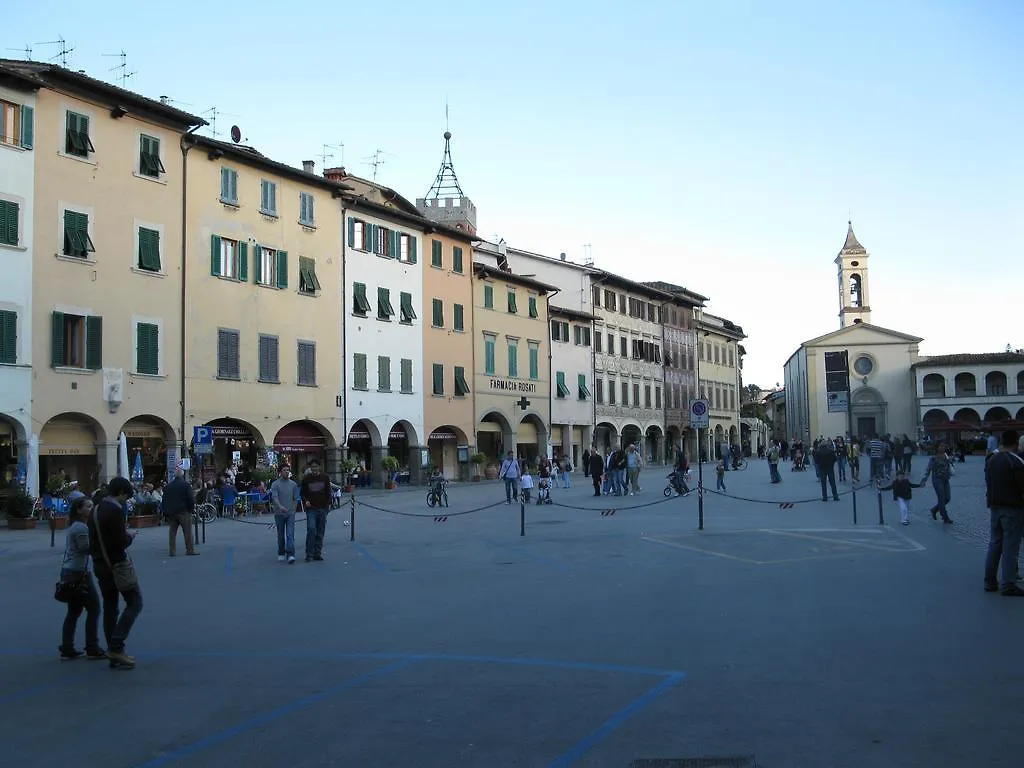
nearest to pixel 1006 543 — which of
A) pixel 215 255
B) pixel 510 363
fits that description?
pixel 215 255

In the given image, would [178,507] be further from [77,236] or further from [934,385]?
[934,385]

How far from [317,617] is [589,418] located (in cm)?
5214

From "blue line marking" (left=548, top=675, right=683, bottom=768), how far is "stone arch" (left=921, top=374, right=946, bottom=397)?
91.3m

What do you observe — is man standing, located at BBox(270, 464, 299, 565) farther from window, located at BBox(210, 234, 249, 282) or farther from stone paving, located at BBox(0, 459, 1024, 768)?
window, located at BBox(210, 234, 249, 282)

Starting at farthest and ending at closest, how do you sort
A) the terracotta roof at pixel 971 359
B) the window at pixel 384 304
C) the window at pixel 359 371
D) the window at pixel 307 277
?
the terracotta roof at pixel 971 359, the window at pixel 384 304, the window at pixel 359 371, the window at pixel 307 277

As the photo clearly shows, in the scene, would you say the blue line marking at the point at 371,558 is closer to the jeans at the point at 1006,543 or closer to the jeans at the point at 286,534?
the jeans at the point at 286,534

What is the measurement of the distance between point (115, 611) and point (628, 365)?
6068 cm

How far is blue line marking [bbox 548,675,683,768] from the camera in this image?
5.66 m

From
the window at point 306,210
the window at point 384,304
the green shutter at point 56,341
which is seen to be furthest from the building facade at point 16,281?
the window at point 384,304

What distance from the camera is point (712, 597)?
37.2 feet

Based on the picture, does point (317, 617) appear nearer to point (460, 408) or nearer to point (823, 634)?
point (823, 634)

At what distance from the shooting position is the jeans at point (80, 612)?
8688 millimetres

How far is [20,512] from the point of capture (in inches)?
1012

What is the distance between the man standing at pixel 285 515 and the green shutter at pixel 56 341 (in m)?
16.0
